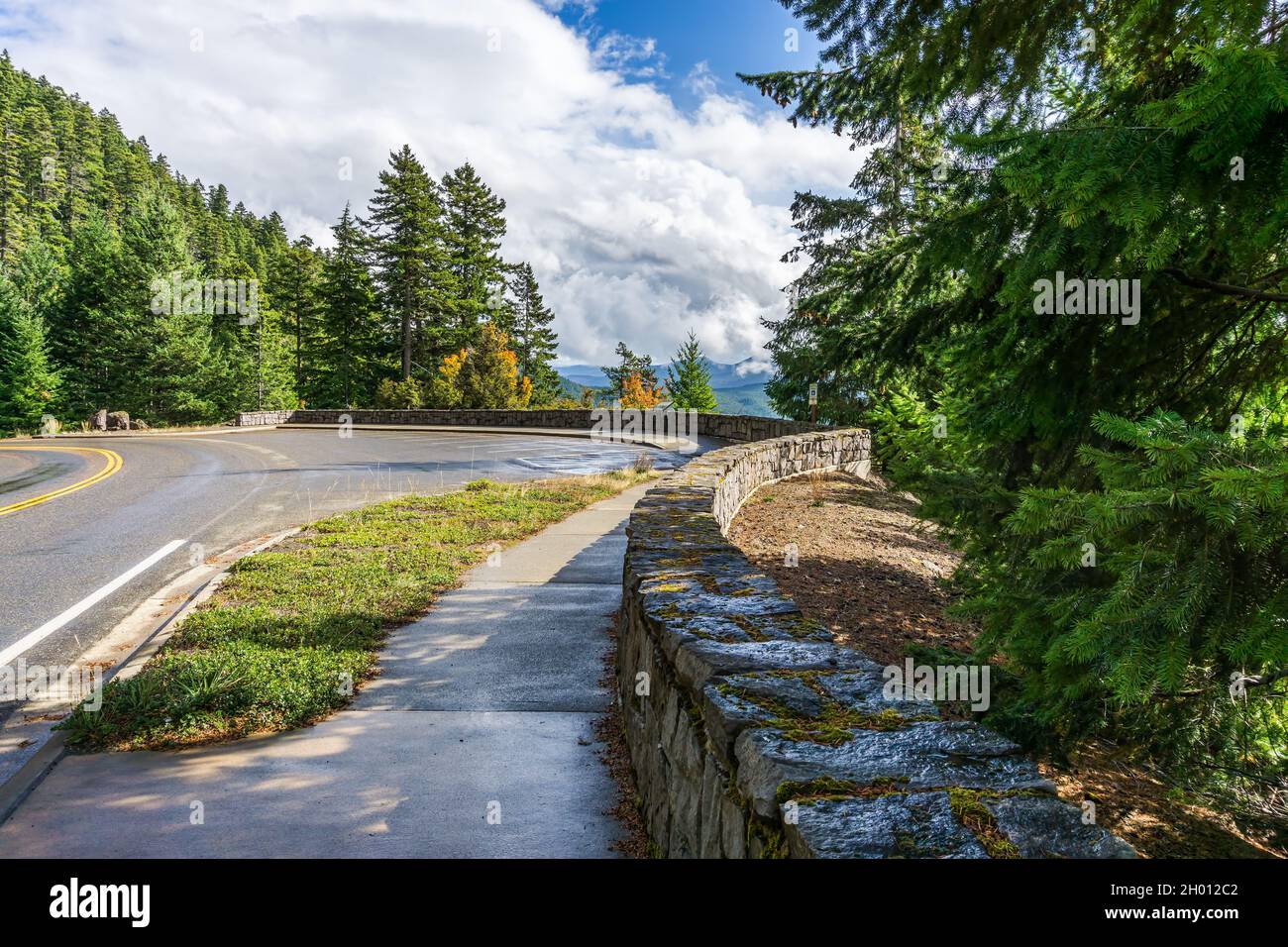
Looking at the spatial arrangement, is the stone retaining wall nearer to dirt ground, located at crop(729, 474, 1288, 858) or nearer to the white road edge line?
dirt ground, located at crop(729, 474, 1288, 858)

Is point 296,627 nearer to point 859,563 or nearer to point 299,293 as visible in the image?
point 859,563

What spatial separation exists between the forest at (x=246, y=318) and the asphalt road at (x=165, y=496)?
21.4 metres

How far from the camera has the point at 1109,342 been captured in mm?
4125

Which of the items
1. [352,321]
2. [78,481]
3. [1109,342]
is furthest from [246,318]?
[1109,342]

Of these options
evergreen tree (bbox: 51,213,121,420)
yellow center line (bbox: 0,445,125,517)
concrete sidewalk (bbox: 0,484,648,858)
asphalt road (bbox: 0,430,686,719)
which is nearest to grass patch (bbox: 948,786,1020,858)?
concrete sidewalk (bbox: 0,484,648,858)

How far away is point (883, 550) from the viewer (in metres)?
Answer: 9.07

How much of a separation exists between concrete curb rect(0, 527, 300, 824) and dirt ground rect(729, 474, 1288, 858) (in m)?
4.59

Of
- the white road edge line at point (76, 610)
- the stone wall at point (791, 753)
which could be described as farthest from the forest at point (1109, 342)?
the white road edge line at point (76, 610)

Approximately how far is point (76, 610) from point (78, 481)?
31.7 ft

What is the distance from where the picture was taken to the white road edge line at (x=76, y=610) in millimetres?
5578

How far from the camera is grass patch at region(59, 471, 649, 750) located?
438 centimetres

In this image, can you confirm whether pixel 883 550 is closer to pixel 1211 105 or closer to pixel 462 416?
pixel 1211 105

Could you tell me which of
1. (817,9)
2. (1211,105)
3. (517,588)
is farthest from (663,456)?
(1211,105)
